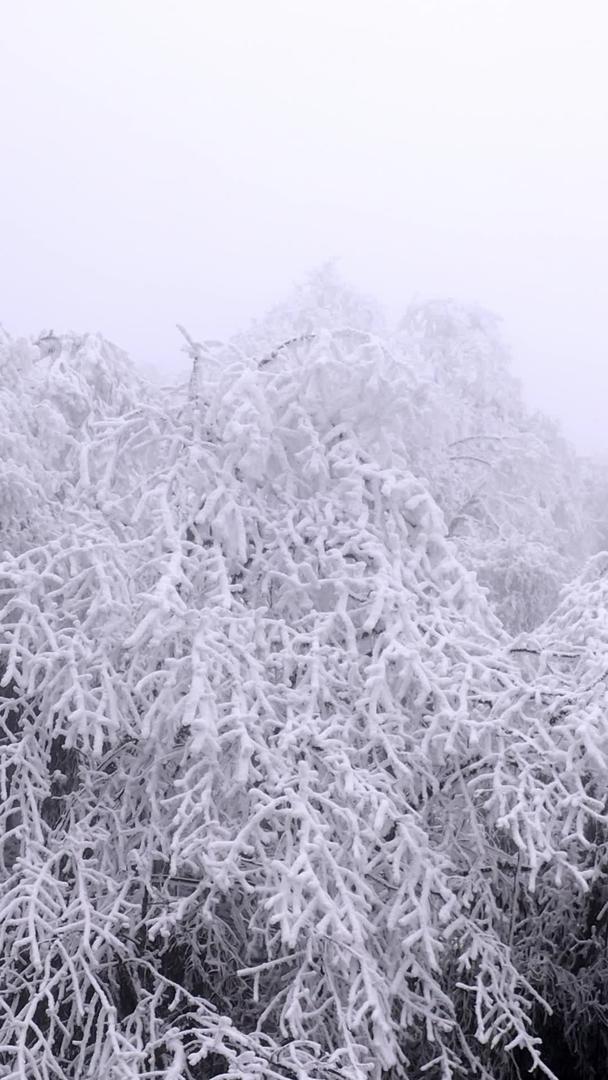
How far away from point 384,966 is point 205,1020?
802mm

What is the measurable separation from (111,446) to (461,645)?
199 centimetres

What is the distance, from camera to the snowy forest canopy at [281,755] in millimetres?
3805

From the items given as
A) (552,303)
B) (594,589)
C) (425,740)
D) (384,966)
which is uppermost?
(552,303)

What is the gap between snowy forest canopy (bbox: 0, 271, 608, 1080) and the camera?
12.5 ft

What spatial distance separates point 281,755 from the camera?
13.3 ft

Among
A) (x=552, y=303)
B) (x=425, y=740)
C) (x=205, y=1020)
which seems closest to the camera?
(x=205, y=1020)

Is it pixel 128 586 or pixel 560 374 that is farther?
pixel 560 374

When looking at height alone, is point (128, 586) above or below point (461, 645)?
below

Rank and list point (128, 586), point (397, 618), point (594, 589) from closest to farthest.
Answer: point (397, 618)
point (128, 586)
point (594, 589)

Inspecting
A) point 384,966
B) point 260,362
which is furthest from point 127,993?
point 260,362

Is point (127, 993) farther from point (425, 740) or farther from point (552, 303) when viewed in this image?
point (552, 303)

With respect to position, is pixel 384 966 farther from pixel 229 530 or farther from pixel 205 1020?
pixel 229 530

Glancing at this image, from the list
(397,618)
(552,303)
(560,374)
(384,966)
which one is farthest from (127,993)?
(552,303)

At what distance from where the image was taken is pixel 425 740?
402 cm
